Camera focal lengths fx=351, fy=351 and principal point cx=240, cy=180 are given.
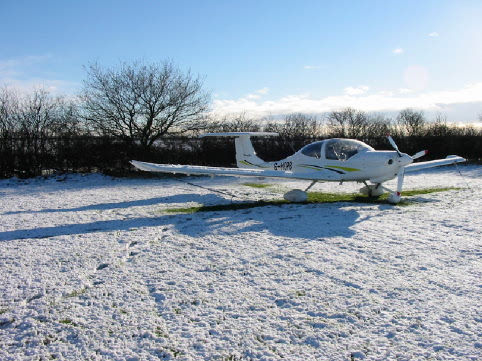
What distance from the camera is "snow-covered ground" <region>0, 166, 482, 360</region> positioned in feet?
9.46

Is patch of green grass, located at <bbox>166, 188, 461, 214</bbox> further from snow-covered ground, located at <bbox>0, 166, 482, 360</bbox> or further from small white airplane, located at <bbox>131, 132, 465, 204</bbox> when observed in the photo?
snow-covered ground, located at <bbox>0, 166, 482, 360</bbox>

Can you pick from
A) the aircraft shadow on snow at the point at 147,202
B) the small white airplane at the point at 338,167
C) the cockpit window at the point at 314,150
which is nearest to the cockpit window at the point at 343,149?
the small white airplane at the point at 338,167

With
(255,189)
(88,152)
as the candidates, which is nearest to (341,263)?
(255,189)

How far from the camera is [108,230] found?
663 cm

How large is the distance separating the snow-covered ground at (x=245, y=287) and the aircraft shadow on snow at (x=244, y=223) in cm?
5

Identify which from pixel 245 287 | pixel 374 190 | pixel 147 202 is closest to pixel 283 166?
pixel 374 190

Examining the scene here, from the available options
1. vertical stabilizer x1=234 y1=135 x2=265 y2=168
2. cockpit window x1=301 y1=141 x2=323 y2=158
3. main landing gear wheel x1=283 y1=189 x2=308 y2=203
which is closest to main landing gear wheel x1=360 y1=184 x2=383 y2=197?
cockpit window x1=301 y1=141 x2=323 y2=158

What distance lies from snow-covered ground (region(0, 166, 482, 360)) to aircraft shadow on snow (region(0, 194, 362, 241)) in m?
0.05

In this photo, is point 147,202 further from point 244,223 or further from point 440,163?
point 440,163

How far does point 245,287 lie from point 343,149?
676 cm

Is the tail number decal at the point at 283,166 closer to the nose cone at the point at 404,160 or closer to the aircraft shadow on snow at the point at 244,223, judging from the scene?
the aircraft shadow on snow at the point at 244,223

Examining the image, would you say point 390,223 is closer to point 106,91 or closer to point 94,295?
point 94,295

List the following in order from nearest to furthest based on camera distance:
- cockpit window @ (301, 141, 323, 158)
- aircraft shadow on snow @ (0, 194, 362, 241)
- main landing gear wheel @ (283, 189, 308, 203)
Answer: aircraft shadow on snow @ (0, 194, 362, 241)
main landing gear wheel @ (283, 189, 308, 203)
cockpit window @ (301, 141, 323, 158)

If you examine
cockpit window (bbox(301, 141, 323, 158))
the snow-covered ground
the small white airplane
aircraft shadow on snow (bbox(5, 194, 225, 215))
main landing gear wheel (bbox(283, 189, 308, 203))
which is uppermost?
cockpit window (bbox(301, 141, 323, 158))
